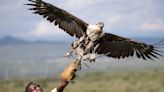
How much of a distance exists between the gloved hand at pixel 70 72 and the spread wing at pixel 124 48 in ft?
5.33

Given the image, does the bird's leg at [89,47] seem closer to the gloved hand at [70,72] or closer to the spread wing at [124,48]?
the gloved hand at [70,72]

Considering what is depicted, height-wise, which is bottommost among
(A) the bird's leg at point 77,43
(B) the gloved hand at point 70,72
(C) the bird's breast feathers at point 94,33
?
(B) the gloved hand at point 70,72

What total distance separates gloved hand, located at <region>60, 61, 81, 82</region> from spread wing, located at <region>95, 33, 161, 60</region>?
1624 mm

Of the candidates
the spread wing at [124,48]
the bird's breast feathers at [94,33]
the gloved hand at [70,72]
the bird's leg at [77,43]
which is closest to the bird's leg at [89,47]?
the bird's breast feathers at [94,33]

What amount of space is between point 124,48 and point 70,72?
2607mm

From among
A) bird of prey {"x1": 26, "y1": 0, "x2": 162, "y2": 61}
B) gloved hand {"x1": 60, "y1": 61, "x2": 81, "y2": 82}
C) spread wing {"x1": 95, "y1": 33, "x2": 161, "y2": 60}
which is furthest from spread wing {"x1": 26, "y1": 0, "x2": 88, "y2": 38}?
gloved hand {"x1": 60, "y1": 61, "x2": 81, "y2": 82}

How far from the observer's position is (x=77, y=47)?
8758mm

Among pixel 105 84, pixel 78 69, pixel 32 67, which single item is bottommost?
pixel 32 67

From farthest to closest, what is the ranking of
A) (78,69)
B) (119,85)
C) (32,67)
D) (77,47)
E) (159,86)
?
(32,67) → (119,85) → (159,86) → (77,47) → (78,69)

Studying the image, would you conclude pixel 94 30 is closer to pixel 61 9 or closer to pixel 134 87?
pixel 61 9

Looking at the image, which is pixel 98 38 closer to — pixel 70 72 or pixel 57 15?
pixel 70 72

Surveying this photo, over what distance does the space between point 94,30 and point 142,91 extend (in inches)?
1152

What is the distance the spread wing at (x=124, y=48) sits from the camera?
9851 millimetres

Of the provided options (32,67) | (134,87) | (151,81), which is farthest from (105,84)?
(32,67)
